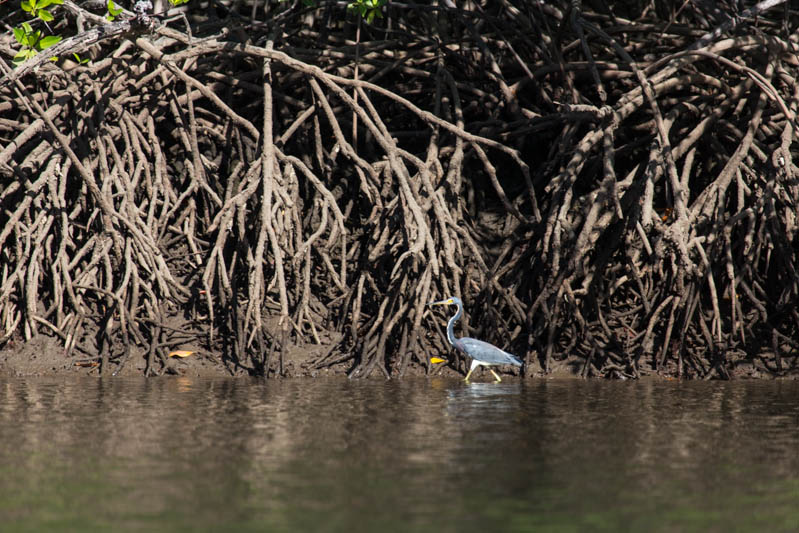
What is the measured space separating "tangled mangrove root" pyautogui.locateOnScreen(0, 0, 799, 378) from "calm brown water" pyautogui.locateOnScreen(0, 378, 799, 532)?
1.14 meters

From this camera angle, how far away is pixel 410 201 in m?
7.79

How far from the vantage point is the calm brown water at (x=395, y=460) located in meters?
3.57

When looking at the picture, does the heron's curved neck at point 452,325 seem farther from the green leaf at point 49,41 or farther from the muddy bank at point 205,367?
the green leaf at point 49,41

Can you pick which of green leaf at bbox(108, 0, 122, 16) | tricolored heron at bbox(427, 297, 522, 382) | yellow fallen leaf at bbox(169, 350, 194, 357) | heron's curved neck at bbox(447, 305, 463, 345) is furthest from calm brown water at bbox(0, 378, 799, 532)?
green leaf at bbox(108, 0, 122, 16)

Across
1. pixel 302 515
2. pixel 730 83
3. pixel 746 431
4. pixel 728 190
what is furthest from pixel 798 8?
pixel 302 515

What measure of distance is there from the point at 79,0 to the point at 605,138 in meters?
4.63

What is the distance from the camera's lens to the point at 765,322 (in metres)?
8.08

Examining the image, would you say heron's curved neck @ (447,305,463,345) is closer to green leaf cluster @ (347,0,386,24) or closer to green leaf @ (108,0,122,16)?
green leaf cluster @ (347,0,386,24)

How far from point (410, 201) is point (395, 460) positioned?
3556 mm

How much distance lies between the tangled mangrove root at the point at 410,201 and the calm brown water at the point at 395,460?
1138mm

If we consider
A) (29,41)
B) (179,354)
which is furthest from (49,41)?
(179,354)

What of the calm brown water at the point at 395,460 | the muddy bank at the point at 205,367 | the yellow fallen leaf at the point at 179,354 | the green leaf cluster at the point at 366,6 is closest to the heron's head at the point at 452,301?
the muddy bank at the point at 205,367

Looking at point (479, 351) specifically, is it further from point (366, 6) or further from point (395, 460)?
point (395, 460)

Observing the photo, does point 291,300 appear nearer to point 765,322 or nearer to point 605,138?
point 605,138
